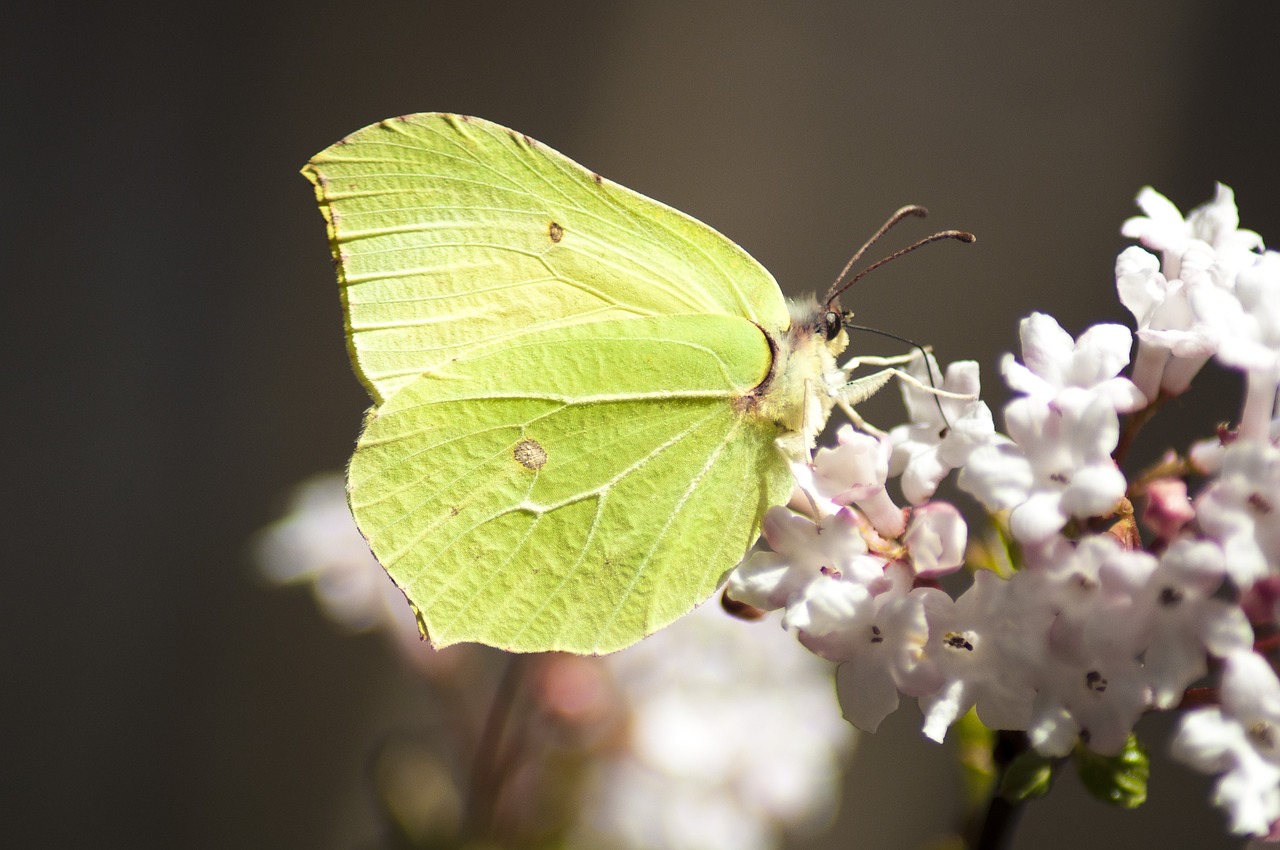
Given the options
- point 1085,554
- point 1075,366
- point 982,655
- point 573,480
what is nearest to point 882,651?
point 982,655

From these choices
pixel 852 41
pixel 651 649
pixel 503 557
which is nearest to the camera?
pixel 503 557

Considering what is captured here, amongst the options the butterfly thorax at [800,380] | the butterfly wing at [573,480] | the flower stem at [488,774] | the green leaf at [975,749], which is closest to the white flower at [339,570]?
the flower stem at [488,774]

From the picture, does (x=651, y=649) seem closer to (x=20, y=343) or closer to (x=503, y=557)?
(x=503, y=557)

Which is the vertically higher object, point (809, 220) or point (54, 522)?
point (809, 220)

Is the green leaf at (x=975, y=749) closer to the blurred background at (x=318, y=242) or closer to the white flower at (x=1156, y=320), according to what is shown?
the white flower at (x=1156, y=320)

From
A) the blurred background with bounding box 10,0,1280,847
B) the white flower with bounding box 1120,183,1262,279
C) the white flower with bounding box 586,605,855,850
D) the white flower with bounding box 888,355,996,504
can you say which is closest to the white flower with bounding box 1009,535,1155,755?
the white flower with bounding box 888,355,996,504

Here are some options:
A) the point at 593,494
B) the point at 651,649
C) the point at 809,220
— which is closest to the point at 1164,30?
the point at 809,220

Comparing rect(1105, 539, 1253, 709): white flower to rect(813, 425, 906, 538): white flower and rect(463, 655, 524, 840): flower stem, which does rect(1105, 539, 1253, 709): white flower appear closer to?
rect(813, 425, 906, 538): white flower
